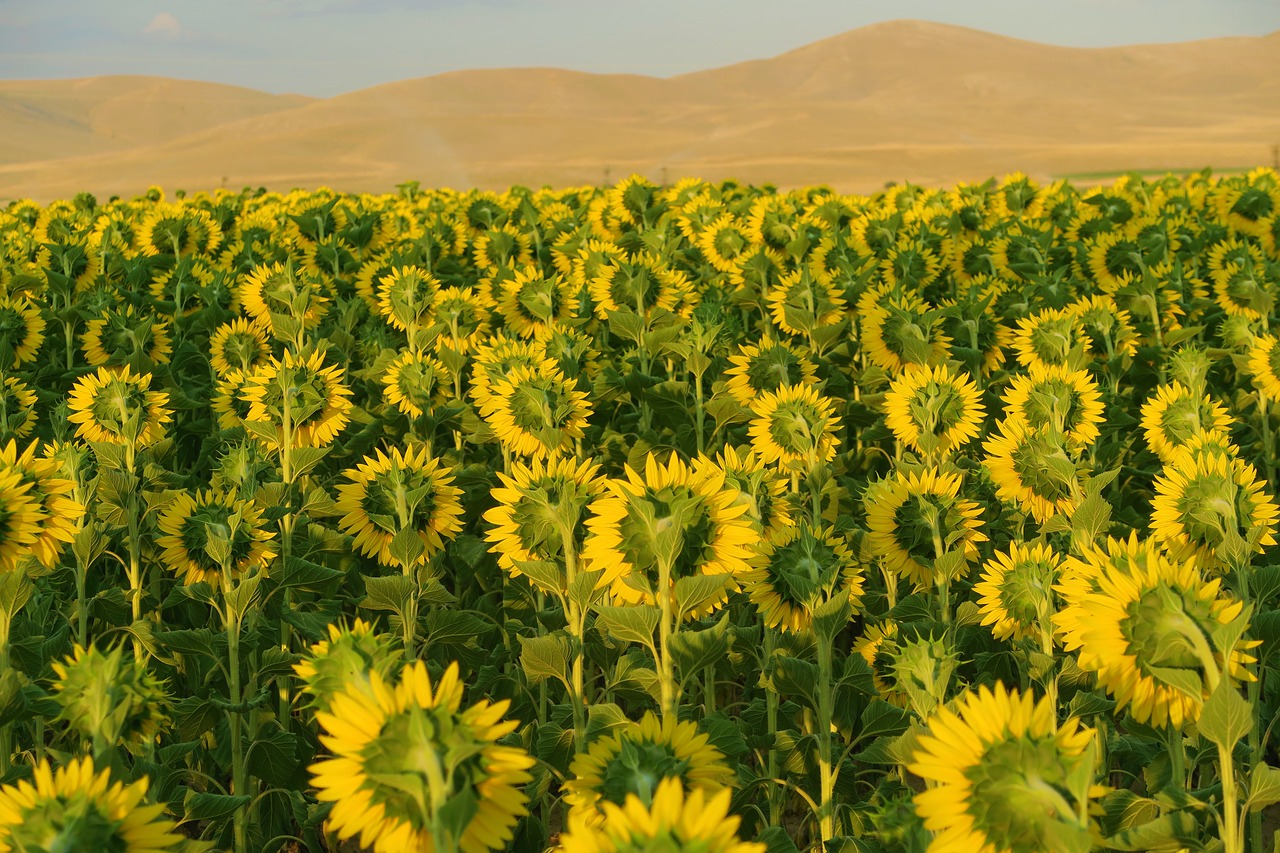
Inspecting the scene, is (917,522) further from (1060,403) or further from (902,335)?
(902,335)

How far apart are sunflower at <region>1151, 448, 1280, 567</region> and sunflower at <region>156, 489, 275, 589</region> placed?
8.98 feet

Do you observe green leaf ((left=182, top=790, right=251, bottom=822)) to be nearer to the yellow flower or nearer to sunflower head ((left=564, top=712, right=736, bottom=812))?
sunflower head ((left=564, top=712, right=736, bottom=812))

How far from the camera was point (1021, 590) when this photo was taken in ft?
10.7

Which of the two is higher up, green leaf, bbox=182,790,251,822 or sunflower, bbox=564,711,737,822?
sunflower, bbox=564,711,737,822

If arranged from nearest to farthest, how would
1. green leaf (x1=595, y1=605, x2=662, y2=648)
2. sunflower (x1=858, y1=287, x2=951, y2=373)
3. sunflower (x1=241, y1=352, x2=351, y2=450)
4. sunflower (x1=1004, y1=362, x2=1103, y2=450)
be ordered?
green leaf (x1=595, y1=605, x2=662, y2=648) → sunflower (x1=1004, y1=362, x2=1103, y2=450) → sunflower (x1=241, y1=352, x2=351, y2=450) → sunflower (x1=858, y1=287, x2=951, y2=373)

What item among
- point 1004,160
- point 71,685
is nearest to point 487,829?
point 71,685

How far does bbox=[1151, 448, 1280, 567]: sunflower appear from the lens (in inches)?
118

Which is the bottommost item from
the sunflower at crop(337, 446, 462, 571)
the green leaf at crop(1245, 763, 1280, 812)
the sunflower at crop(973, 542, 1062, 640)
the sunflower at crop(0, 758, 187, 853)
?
the green leaf at crop(1245, 763, 1280, 812)

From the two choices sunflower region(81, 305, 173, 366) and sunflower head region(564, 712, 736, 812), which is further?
sunflower region(81, 305, 173, 366)

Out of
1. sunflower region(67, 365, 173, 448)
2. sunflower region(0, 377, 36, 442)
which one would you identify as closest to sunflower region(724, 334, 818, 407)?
sunflower region(67, 365, 173, 448)

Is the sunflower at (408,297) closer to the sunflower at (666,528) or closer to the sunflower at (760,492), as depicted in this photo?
the sunflower at (760,492)

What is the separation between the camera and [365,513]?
3900mm

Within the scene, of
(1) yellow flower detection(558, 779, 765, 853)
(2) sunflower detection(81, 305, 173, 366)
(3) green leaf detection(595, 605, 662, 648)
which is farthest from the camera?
(2) sunflower detection(81, 305, 173, 366)

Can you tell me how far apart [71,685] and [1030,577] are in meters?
2.49
